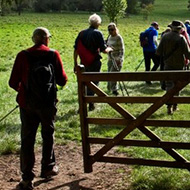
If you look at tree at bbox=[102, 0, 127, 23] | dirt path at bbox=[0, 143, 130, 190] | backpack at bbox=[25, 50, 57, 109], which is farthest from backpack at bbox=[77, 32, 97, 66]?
tree at bbox=[102, 0, 127, 23]

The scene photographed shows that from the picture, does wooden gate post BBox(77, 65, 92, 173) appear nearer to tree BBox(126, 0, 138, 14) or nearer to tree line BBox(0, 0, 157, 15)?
tree line BBox(0, 0, 157, 15)

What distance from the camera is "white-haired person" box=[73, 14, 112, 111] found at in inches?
399

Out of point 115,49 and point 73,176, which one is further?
point 115,49

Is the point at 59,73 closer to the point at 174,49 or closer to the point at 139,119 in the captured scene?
the point at 139,119

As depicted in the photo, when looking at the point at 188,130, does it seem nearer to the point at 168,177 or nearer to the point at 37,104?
the point at 168,177

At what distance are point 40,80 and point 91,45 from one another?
14.7ft

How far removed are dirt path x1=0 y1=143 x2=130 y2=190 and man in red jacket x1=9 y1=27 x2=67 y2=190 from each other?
1.29 ft

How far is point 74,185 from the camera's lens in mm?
6262

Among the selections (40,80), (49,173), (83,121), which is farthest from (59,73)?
(49,173)

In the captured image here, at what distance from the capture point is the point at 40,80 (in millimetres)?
5883

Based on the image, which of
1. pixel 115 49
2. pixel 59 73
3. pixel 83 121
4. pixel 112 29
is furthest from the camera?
pixel 115 49

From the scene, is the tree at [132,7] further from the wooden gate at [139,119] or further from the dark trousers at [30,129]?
the dark trousers at [30,129]

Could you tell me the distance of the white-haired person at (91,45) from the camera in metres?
10.1

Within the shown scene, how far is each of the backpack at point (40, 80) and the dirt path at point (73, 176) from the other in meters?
1.19
